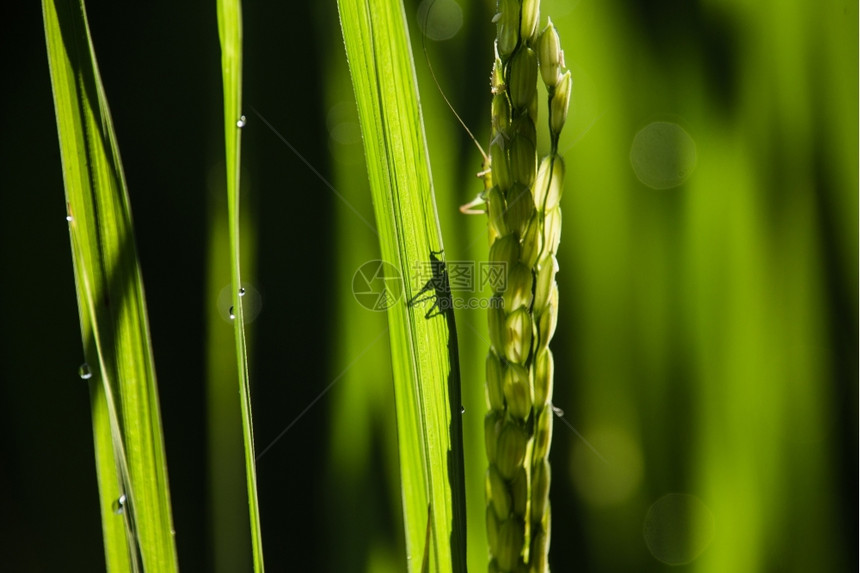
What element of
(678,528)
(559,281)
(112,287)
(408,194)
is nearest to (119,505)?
(112,287)

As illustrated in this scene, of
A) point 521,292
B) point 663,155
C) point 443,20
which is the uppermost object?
point 443,20

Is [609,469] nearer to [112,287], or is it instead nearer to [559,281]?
[559,281]

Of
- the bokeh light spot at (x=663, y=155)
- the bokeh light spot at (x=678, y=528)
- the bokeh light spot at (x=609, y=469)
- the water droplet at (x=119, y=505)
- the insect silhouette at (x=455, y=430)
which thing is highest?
the bokeh light spot at (x=663, y=155)

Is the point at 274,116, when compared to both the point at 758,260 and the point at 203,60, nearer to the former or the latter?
the point at 203,60

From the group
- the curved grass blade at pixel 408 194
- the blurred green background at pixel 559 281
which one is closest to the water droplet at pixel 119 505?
the curved grass blade at pixel 408 194

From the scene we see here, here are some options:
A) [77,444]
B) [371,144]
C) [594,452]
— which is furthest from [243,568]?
[371,144]

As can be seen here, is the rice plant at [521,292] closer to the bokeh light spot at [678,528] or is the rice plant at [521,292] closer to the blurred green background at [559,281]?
the blurred green background at [559,281]
